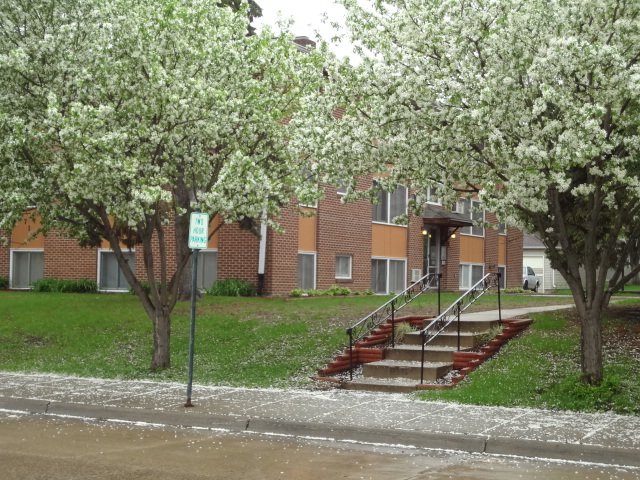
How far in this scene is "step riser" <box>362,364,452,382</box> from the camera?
15.3m

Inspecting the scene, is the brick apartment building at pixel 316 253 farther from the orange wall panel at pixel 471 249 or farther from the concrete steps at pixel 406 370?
the concrete steps at pixel 406 370

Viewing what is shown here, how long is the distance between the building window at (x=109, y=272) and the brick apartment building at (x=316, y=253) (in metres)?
0.04

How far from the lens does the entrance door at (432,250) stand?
38.5 m

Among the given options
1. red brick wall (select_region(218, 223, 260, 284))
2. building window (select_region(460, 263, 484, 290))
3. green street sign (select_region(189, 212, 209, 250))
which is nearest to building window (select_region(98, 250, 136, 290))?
red brick wall (select_region(218, 223, 260, 284))

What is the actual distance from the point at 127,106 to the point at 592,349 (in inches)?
331

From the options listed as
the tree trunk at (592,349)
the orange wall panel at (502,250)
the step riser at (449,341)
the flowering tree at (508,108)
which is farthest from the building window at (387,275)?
the tree trunk at (592,349)

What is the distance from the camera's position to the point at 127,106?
48.7 ft

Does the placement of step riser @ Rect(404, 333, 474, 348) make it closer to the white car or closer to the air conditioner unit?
the air conditioner unit

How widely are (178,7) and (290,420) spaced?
7334mm

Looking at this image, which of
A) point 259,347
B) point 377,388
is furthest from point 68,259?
point 377,388

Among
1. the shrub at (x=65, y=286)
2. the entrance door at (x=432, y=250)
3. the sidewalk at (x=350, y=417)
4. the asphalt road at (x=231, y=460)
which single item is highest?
the entrance door at (x=432, y=250)

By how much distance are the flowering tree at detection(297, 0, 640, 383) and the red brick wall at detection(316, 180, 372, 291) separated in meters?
17.0

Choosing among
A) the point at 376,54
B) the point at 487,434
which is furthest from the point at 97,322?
the point at 487,434

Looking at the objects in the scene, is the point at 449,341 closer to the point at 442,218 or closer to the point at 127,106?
the point at 127,106
